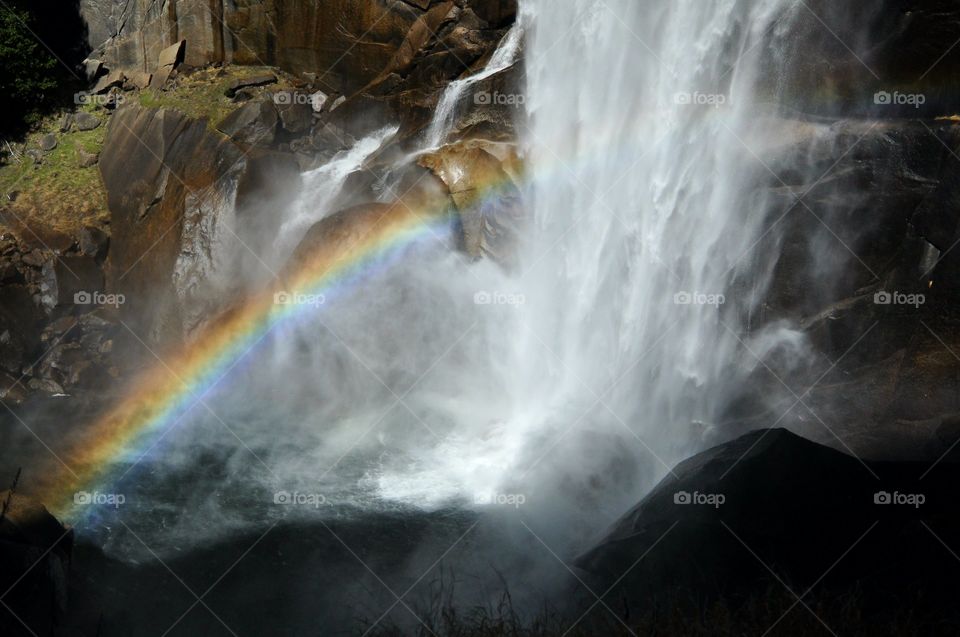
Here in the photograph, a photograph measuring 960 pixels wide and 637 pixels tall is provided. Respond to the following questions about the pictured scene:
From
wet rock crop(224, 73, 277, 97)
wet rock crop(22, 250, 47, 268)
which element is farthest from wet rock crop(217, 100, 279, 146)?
wet rock crop(22, 250, 47, 268)

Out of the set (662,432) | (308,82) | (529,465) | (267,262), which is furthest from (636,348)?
(308,82)

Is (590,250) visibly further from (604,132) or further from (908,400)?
(908,400)

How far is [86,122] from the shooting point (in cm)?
2434

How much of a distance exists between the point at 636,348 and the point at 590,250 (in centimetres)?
232

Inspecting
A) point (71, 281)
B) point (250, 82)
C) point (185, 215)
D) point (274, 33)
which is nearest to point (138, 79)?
point (250, 82)
